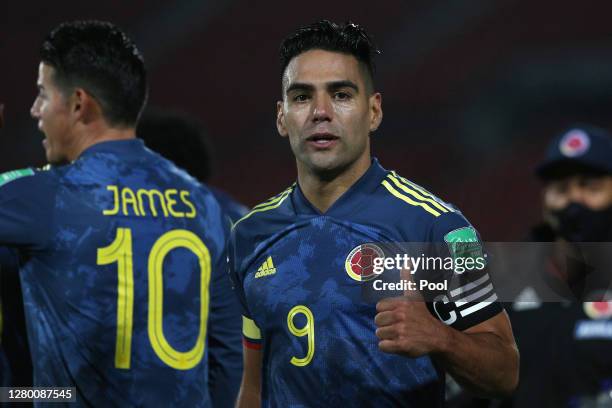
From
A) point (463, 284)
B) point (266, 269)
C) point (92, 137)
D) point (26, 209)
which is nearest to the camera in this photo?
point (463, 284)

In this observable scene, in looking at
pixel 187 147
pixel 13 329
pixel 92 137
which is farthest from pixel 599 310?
pixel 13 329

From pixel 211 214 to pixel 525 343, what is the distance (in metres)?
1.49

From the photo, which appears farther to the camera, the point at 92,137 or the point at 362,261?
the point at 92,137

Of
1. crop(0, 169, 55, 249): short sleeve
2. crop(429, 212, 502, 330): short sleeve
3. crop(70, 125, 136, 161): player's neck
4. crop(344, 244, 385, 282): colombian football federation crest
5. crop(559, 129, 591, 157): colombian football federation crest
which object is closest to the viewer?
crop(429, 212, 502, 330): short sleeve

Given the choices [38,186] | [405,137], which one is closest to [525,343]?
[38,186]

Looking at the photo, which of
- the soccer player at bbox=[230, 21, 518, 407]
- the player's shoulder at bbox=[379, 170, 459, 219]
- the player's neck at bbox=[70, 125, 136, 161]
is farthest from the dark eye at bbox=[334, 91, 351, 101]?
the player's neck at bbox=[70, 125, 136, 161]

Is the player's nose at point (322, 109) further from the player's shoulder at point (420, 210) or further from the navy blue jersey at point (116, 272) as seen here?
the navy blue jersey at point (116, 272)

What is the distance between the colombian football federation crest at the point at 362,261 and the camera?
2.51 m

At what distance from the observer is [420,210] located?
99.0 inches

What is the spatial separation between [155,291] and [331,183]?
0.85 m

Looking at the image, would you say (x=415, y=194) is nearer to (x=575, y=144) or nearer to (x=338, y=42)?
(x=338, y=42)

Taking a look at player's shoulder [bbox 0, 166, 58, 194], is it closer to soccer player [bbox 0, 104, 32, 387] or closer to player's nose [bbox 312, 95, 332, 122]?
soccer player [bbox 0, 104, 32, 387]

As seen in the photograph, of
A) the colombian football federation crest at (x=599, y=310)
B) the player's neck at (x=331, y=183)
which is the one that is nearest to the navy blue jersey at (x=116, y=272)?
the player's neck at (x=331, y=183)

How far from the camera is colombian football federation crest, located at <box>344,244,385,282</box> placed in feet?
8.23
